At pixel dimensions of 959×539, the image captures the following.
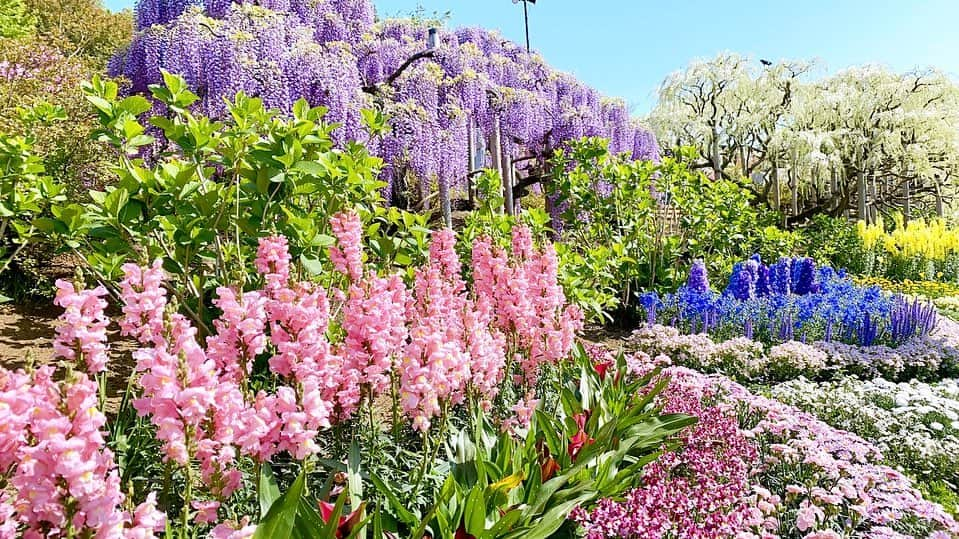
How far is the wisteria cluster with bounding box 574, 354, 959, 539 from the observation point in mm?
1905

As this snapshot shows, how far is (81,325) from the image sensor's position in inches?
49.1

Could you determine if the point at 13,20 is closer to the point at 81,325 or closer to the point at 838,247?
the point at 81,325

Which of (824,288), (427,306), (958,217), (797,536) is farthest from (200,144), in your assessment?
(958,217)

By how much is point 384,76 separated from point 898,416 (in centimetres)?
582

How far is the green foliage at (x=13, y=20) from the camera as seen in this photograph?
1118cm

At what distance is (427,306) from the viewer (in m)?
2.02

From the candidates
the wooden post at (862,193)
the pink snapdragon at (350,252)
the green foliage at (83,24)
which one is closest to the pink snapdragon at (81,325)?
the pink snapdragon at (350,252)

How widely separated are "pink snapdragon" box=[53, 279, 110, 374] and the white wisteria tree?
1436 centimetres

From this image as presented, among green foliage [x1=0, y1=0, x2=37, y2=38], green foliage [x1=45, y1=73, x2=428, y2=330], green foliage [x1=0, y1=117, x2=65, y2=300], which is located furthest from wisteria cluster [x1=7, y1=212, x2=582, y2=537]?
green foliage [x1=0, y1=0, x2=37, y2=38]

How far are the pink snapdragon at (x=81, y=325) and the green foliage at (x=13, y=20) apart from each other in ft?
40.4

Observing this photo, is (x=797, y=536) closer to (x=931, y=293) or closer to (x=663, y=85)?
(x=931, y=293)

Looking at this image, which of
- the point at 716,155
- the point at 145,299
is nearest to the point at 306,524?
the point at 145,299

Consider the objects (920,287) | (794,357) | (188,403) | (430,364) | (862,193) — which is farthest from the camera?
(862,193)

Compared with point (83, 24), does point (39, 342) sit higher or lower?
lower
